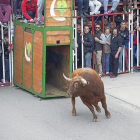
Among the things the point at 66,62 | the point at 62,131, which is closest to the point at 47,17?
the point at 66,62

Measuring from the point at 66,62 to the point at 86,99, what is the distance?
2.65 metres

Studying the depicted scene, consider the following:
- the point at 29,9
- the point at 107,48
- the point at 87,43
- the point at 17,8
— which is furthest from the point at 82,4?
the point at 17,8

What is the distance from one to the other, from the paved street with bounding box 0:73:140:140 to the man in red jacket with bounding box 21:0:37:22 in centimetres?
239

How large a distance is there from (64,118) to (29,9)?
4.49 meters

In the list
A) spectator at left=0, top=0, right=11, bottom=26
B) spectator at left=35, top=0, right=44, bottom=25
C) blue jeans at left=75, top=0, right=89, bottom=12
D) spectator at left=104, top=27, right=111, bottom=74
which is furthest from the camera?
spectator at left=104, top=27, right=111, bottom=74

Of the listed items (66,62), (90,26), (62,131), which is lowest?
(62,131)

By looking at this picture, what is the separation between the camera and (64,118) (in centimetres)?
1209

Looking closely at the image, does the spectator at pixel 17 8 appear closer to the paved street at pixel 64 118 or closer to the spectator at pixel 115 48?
the paved street at pixel 64 118

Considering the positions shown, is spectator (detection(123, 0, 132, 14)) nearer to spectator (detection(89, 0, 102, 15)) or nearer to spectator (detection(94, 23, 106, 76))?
spectator (detection(89, 0, 102, 15))

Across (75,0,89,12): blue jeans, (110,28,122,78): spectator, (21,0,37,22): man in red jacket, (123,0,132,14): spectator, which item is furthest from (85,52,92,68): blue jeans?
(21,0,37,22): man in red jacket

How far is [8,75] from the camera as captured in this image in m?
15.5

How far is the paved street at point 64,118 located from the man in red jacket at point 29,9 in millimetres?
2391

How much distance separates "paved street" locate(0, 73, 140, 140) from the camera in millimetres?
10734

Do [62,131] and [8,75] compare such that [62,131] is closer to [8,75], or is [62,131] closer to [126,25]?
[8,75]
